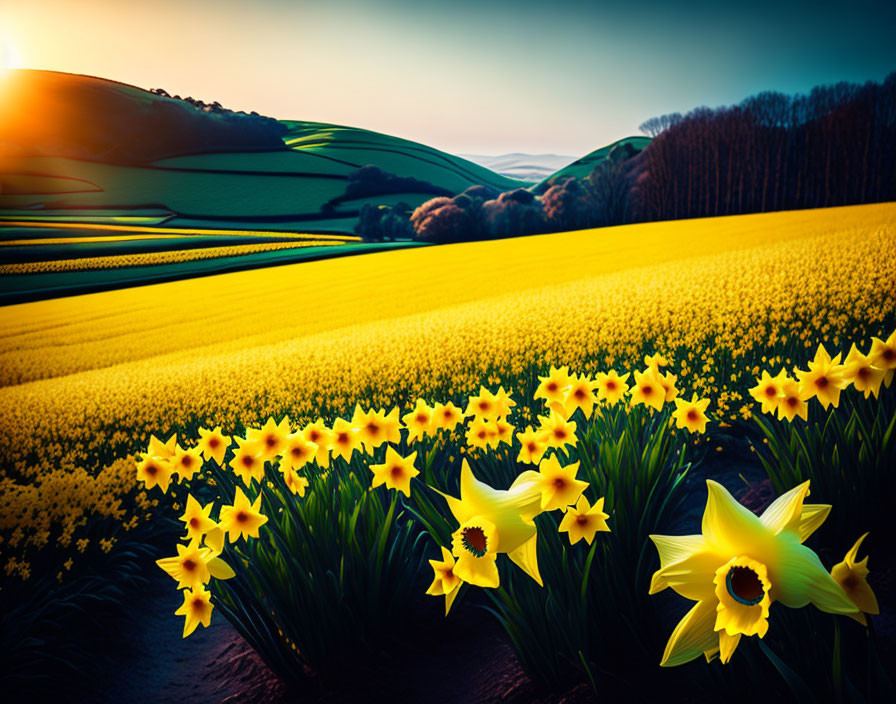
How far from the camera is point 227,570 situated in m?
1.82

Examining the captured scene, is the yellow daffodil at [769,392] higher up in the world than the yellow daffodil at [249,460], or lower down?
higher up

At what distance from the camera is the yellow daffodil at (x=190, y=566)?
1852 millimetres

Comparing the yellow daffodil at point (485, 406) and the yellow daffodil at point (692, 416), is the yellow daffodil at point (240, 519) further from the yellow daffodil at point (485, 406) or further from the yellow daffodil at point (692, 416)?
the yellow daffodil at point (692, 416)

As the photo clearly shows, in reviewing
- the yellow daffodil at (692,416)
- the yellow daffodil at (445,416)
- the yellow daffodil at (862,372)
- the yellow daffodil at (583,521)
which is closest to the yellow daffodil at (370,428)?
the yellow daffodil at (445,416)

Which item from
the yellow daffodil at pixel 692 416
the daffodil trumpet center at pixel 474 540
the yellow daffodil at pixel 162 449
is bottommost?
the yellow daffodil at pixel 162 449

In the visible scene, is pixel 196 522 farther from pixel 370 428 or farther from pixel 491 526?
pixel 491 526

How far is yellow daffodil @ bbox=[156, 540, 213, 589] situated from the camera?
1.85 m

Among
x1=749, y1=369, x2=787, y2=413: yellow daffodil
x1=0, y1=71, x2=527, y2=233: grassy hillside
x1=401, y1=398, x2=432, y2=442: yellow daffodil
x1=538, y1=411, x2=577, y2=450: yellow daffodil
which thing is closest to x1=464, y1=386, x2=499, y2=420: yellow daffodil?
x1=401, y1=398, x2=432, y2=442: yellow daffodil

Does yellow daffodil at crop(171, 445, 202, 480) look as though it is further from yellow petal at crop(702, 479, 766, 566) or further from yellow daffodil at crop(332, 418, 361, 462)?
yellow petal at crop(702, 479, 766, 566)

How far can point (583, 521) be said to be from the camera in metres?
1.60

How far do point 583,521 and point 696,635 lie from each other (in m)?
0.73

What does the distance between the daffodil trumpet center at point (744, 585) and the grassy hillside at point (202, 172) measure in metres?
6.65

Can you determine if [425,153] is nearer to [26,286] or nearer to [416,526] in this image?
[26,286]

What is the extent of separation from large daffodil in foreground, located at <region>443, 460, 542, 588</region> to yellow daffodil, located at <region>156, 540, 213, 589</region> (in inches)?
46.7
